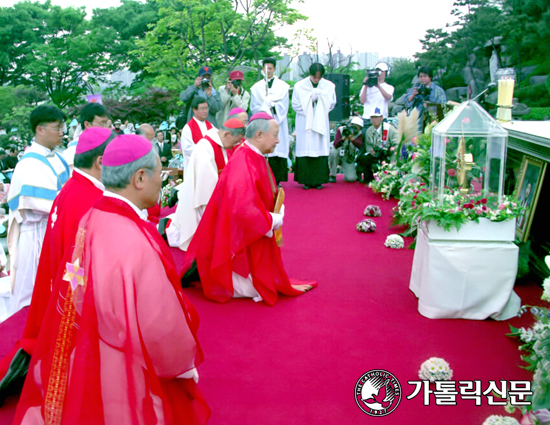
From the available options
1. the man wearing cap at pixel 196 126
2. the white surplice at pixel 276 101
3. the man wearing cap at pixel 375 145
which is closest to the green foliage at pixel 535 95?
the man wearing cap at pixel 375 145

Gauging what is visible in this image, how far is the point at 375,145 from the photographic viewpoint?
33.6ft

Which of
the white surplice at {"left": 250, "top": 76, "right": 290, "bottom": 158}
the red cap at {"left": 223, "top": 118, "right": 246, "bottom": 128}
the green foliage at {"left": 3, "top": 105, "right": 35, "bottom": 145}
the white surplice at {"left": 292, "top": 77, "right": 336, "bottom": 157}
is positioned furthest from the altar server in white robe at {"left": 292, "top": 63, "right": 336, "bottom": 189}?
the green foliage at {"left": 3, "top": 105, "right": 35, "bottom": 145}

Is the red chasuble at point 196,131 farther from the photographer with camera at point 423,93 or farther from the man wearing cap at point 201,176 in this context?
the photographer with camera at point 423,93

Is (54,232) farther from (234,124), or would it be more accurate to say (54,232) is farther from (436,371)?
(234,124)

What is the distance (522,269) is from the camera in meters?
4.55

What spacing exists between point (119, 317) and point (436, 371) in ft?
6.74

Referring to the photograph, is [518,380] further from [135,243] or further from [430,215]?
[135,243]

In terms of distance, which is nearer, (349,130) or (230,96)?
(230,96)

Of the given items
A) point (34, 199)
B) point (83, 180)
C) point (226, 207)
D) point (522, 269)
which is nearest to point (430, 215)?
point (522, 269)

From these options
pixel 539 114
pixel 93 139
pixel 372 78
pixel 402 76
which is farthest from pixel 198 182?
pixel 402 76

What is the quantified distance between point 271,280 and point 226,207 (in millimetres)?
742

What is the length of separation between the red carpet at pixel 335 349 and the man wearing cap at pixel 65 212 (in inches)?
17.5

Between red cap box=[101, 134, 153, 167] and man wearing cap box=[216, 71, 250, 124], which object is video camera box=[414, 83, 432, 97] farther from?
red cap box=[101, 134, 153, 167]

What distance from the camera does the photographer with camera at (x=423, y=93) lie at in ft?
29.0
